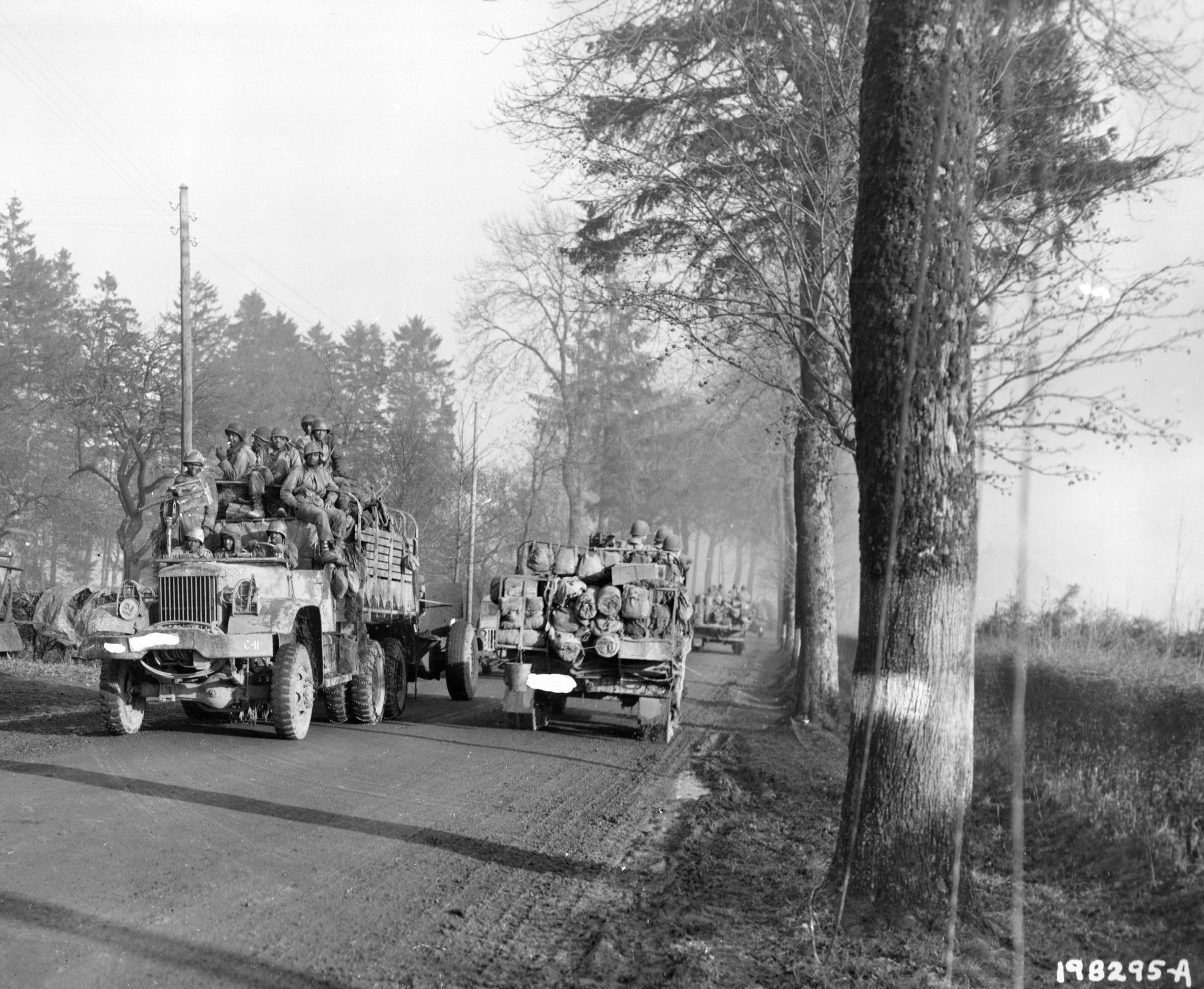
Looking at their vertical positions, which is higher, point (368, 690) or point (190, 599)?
point (190, 599)

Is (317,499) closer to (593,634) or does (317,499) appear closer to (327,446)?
(327,446)

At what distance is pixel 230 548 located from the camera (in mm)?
14055

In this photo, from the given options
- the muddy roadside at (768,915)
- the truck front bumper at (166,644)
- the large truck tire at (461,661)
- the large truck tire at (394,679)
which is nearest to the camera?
the muddy roadside at (768,915)

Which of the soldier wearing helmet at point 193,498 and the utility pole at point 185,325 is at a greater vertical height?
the utility pole at point 185,325

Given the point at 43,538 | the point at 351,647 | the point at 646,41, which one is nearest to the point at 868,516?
the point at 646,41

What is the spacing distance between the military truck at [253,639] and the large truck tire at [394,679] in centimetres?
8

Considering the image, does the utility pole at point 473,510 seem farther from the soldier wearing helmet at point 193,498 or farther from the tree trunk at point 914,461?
the tree trunk at point 914,461

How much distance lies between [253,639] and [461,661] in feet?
20.3

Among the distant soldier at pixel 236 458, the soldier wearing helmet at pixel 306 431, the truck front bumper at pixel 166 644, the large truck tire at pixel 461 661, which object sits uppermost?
the soldier wearing helmet at pixel 306 431

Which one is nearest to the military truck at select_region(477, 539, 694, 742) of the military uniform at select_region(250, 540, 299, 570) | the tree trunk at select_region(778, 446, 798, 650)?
the military uniform at select_region(250, 540, 299, 570)

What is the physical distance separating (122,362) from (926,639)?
27.0m

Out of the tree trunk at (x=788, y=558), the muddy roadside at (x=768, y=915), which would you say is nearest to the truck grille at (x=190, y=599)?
the muddy roadside at (x=768, y=915)

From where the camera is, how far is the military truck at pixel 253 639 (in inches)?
496

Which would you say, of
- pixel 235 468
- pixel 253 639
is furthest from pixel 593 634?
Result: pixel 235 468
